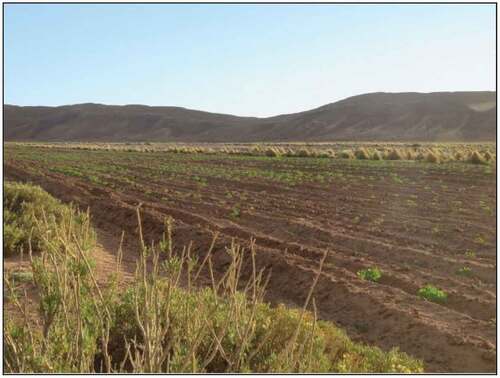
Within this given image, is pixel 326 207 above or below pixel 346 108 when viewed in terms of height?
below

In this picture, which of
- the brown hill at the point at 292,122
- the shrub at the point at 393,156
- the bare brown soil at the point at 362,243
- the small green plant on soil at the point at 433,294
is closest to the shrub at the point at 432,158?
the shrub at the point at 393,156

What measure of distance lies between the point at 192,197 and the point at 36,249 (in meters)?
8.62

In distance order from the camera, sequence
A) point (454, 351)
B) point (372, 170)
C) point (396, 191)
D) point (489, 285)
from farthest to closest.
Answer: point (372, 170)
point (396, 191)
point (489, 285)
point (454, 351)

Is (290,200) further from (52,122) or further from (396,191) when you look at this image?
(52,122)

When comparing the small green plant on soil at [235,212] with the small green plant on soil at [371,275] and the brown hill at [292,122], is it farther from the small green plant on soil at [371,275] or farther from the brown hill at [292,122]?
the brown hill at [292,122]

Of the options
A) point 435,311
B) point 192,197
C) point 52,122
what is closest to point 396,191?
point 192,197

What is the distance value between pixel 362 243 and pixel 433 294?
3.10 meters

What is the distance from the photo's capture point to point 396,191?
63.0ft

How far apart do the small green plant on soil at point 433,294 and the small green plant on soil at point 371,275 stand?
764 millimetres

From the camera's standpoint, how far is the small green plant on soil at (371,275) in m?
8.45

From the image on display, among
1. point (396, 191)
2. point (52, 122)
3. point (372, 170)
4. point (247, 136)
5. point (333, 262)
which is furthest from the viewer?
point (52, 122)

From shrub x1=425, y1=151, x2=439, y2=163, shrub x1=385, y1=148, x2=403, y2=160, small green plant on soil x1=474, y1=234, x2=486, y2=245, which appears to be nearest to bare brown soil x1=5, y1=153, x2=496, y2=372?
small green plant on soil x1=474, y1=234, x2=486, y2=245

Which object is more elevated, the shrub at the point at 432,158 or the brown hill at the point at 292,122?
the brown hill at the point at 292,122

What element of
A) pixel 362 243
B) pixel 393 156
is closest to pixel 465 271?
pixel 362 243
